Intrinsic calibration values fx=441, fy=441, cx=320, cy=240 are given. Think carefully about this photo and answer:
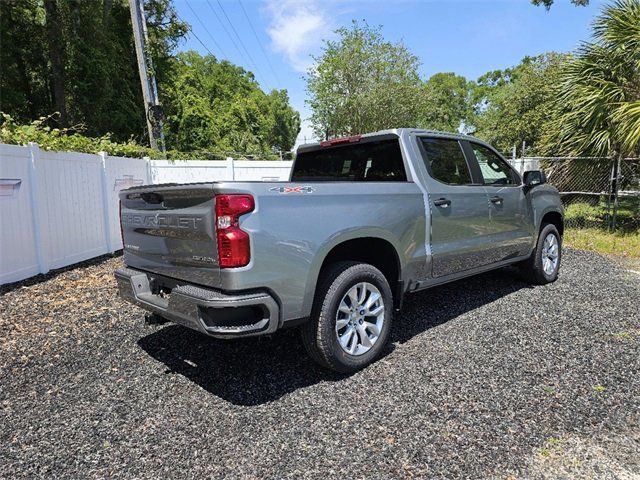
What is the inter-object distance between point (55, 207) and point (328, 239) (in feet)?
18.4

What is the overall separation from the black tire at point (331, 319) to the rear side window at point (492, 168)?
7.33 feet

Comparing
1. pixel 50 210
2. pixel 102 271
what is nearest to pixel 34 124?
pixel 50 210

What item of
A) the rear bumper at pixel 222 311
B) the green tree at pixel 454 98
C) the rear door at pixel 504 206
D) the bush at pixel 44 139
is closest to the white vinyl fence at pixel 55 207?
the bush at pixel 44 139

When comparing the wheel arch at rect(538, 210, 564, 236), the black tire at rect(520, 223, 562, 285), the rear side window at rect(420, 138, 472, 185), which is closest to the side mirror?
the wheel arch at rect(538, 210, 564, 236)

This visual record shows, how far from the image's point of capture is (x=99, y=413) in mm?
2924

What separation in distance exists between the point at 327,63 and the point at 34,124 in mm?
20795

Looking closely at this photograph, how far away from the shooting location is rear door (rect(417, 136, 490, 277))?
4.05 meters

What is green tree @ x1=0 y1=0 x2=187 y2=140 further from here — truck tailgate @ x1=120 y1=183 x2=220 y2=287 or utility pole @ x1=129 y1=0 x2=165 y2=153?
truck tailgate @ x1=120 y1=183 x2=220 y2=287

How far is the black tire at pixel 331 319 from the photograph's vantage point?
3158 mm

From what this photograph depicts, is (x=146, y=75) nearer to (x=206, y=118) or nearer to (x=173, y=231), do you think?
(x=173, y=231)

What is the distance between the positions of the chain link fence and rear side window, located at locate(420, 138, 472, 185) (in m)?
5.97

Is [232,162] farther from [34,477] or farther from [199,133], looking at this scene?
[199,133]

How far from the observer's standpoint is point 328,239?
123 inches

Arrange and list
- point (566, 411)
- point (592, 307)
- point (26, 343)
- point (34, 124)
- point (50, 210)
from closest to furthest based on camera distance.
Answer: point (566, 411) → point (26, 343) → point (592, 307) → point (50, 210) → point (34, 124)
